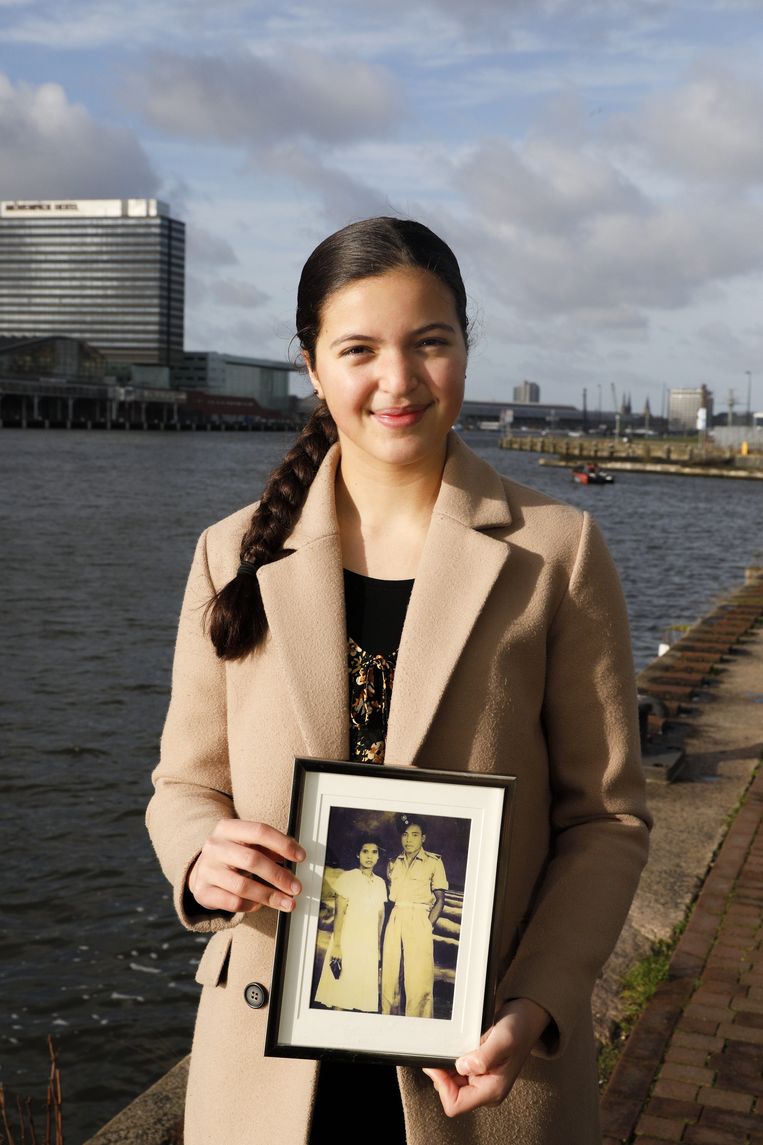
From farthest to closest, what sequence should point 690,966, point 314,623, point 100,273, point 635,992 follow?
point 100,273 < point 690,966 < point 635,992 < point 314,623

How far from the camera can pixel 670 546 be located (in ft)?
109

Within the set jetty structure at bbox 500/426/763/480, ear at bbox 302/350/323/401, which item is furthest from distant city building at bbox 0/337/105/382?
ear at bbox 302/350/323/401

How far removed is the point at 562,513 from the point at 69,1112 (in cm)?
511

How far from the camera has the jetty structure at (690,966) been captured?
11.8 ft

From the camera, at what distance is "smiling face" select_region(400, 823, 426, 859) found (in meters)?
1.63

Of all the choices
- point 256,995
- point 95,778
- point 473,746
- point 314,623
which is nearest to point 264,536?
point 314,623

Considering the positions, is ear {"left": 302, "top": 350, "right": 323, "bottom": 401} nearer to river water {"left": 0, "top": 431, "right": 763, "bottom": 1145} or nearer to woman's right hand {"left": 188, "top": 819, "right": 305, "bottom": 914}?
river water {"left": 0, "top": 431, "right": 763, "bottom": 1145}

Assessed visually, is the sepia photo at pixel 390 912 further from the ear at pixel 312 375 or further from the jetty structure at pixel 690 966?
the jetty structure at pixel 690 966

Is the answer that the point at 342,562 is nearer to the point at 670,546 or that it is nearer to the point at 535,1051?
the point at 535,1051

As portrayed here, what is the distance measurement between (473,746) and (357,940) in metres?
0.33

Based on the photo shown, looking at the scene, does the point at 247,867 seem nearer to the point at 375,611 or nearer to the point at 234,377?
the point at 375,611

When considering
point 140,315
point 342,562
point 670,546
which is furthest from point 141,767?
point 140,315

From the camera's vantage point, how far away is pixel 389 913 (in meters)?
1.65

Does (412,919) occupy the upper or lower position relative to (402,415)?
lower
